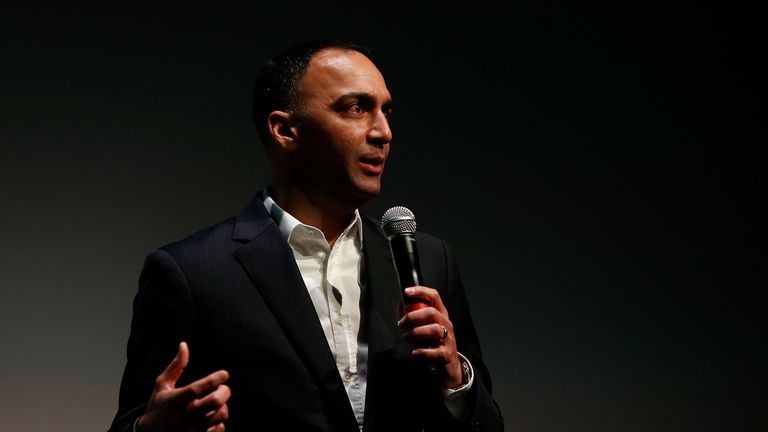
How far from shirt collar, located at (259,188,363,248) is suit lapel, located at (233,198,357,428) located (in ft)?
0.08

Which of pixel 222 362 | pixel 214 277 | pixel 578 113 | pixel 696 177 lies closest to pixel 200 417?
pixel 222 362

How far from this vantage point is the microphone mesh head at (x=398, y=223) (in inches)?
54.1

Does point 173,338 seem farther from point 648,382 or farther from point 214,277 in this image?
point 648,382

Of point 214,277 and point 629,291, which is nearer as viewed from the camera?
point 214,277

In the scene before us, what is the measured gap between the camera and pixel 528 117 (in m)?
2.66

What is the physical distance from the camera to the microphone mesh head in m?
1.37

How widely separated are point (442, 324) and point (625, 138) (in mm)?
1729

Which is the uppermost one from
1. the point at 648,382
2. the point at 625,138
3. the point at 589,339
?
the point at 625,138

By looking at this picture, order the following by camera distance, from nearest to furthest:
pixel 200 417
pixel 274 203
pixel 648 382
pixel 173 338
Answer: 1. pixel 200 417
2. pixel 173 338
3. pixel 274 203
4. pixel 648 382

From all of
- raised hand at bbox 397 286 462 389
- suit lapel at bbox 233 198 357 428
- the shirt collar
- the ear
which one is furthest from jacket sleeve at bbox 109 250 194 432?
raised hand at bbox 397 286 462 389

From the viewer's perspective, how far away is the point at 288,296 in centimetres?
142

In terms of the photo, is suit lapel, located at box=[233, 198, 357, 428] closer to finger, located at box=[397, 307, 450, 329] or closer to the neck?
the neck

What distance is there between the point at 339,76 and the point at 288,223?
0.35 metres

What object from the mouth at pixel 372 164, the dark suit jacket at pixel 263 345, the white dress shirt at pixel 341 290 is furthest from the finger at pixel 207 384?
the mouth at pixel 372 164
